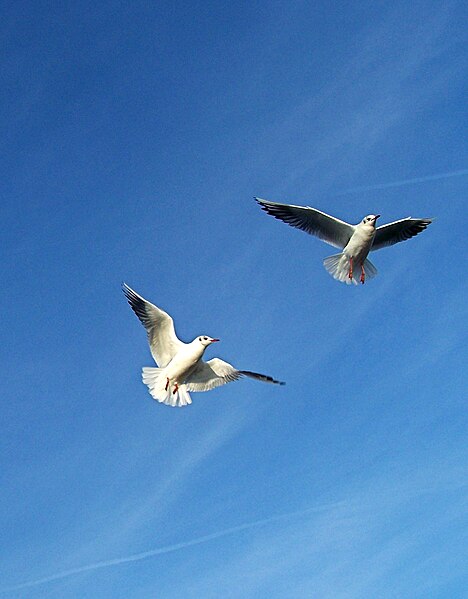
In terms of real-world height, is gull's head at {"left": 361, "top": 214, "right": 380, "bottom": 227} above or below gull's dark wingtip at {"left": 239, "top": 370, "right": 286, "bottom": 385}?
above

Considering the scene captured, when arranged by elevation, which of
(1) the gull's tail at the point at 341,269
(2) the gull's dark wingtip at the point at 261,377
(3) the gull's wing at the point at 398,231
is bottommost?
(2) the gull's dark wingtip at the point at 261,377

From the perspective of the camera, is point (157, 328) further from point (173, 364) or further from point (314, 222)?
point (314, 222)

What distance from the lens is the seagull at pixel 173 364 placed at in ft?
78.0

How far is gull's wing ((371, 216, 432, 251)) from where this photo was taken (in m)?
29.0

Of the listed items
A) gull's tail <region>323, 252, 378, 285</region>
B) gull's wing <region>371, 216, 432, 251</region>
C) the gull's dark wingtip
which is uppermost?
A: gull's wing <region>371, 216, 432, 251</region>

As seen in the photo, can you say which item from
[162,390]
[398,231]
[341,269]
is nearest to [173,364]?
[162,390]

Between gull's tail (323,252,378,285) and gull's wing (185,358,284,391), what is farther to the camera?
gull's tail (323,252,378,285)

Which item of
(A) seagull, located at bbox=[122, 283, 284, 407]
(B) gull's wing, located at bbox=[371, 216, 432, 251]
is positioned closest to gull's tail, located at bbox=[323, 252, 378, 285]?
(B) gull's wing, located at bbox=[371, 216, 432, 251]

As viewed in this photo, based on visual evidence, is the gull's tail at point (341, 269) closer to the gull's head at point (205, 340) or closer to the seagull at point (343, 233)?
the seagull at point (343, 233)

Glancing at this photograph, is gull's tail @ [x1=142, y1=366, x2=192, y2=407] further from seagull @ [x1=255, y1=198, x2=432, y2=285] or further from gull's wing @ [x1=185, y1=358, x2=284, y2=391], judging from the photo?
seagull @ [x1=255, y1=198, x2=432, y2=285]

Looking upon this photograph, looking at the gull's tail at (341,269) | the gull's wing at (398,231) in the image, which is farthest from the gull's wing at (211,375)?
the gull's wing at (398,231)

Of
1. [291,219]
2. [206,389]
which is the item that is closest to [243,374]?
[206,389]

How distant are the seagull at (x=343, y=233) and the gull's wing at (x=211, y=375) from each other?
5876 millimetres

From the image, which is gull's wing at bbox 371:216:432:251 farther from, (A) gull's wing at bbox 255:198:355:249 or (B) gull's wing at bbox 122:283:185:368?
(B) gull's wing at bbox 122:283:185:368
